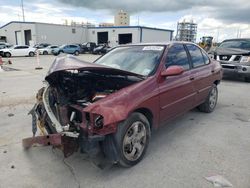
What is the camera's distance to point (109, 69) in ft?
9.64

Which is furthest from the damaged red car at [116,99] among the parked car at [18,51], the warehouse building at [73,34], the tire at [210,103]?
the warehouse building at [73,34]

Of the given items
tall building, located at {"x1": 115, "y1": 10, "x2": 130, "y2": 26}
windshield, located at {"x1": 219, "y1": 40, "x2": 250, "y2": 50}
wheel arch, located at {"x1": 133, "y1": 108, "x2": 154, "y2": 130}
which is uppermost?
tall building, located at {"x1": 115, "y1": 10, "x2": 130, "y2": 26}

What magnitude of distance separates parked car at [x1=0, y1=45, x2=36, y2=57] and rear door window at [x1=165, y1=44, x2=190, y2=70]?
25.3 metres

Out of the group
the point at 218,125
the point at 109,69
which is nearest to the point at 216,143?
the point at 218,125

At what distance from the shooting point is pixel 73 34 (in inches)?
1748

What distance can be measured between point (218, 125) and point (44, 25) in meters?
40.6

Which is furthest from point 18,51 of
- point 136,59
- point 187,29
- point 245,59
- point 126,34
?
point 187,29

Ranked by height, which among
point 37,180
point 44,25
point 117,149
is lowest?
point 37,180

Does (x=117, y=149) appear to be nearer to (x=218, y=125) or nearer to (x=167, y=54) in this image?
(x=167, y=54)

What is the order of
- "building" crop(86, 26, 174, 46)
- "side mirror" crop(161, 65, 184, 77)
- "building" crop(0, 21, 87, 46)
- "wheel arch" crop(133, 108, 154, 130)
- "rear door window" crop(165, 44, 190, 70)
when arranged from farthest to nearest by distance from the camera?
"building" crop(86, 26, 174, 46) < "building" crop(0, 21, 87, 46) < "rear door window" crop(165, 44, 190, 70) < "side mirror" crop(161, 65, 184, 77) < "wheel arch" crop(133, 108, 154, 130)

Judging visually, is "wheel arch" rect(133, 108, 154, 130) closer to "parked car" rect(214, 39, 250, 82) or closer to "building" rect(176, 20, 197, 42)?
"parked car" rect(214, 39, 250, 82)

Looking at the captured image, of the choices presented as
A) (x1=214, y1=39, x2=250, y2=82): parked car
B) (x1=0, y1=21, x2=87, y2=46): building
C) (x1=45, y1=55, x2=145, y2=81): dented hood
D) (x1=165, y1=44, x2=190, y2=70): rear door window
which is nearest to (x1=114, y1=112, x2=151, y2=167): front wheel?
(x1=45, y1=55, x2=145, y2=81): dented hood

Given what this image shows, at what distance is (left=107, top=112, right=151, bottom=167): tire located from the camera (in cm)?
283

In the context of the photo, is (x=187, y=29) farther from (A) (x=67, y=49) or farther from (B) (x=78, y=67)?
(B) (x=78, y=67)
